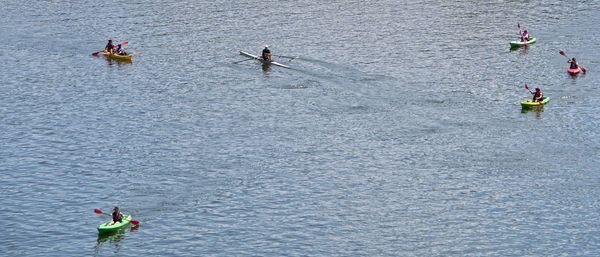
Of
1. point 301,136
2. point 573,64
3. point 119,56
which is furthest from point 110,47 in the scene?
point 573,64

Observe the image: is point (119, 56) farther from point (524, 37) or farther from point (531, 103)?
point (531, 103)

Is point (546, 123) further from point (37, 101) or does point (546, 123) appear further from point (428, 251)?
point (37, 101)

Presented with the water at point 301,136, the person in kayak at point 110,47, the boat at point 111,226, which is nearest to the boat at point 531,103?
the water at point 301,136

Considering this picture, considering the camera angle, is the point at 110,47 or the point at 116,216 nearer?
the point at 116,216

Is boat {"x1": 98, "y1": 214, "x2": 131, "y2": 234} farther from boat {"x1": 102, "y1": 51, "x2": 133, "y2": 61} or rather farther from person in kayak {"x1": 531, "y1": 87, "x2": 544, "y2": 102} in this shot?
boat {"x1": 102, "y1": 51, "x2": 133, "y2": 61}

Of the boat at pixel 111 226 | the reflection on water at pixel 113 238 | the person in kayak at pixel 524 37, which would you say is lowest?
the reflection on water at pixel 113 238

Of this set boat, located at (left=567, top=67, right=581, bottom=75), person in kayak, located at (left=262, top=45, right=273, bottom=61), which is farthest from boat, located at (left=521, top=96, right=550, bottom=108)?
person in kayak, located at (left=262, top=45, right=273, bottom=61)

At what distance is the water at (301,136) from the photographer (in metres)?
86.6

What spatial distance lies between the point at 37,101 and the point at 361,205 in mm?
46338

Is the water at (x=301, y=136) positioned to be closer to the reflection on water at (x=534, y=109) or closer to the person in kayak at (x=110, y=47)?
the reflection on water at (x=534, y=109)

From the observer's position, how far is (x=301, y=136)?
108 metres

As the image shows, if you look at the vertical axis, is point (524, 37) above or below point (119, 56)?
above

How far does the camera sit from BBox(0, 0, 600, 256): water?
284ft

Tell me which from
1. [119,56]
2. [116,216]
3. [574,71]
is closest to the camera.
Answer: [116,216]
